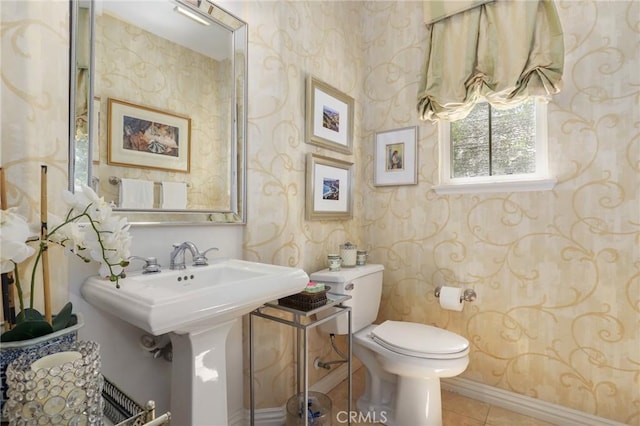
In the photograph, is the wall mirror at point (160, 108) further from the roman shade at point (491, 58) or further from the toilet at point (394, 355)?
the roman shade at point (491, 58)

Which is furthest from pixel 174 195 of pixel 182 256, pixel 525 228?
pixel 525 228

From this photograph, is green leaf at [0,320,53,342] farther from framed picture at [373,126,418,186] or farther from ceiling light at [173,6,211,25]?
framed picture at [373,126,418,186]

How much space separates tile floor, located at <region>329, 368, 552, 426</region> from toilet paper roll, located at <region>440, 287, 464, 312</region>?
532 mm

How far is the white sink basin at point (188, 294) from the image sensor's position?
0.75 meters

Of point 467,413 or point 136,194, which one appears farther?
point 467,413

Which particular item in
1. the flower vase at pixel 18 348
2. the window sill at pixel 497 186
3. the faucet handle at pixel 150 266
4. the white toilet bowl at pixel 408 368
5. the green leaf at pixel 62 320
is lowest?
the white toilet bowl at pixel 408 368

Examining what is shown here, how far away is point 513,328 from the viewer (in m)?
1.72

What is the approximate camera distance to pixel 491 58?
171 centimetres

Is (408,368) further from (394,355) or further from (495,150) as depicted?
(495,150)

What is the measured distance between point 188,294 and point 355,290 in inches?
42.1

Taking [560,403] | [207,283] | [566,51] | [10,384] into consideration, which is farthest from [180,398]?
[566,51]

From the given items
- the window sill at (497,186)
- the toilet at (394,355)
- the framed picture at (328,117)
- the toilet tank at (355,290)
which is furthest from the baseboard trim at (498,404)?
the framed picture at (328,117)

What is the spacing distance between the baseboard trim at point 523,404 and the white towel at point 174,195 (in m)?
1.80

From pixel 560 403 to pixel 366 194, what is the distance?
1.55m
